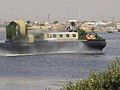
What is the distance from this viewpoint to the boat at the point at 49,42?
65.1m

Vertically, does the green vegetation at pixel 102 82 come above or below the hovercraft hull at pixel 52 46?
above

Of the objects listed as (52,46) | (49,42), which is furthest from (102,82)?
(52,46)

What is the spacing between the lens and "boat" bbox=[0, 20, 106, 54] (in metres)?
65.1

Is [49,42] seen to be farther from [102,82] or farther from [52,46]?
[102,82]

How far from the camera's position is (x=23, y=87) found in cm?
2959

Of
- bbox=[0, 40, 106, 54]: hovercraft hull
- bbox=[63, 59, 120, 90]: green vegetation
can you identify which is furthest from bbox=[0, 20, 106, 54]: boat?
bbox=[63, 59, 120, 90]: green vegetation

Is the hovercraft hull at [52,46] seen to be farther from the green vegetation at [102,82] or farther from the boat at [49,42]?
the green vegetation at [102,82]

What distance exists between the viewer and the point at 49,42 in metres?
66.5

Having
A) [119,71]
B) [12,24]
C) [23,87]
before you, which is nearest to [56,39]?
[12,24]

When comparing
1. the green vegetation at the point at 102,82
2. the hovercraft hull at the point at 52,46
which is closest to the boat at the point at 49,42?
the hovercraft hull at the point at 52,46

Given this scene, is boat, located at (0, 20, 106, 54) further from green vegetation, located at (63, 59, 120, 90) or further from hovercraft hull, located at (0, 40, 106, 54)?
green vegetation, located at (63, 59, 120, 90)

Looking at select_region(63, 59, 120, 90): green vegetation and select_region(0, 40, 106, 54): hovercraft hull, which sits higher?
select_region(63, 59, 120, 90): green vegetation

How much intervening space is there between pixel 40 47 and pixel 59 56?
282 cm

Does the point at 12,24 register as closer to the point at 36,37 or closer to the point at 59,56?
the point at 36,37
